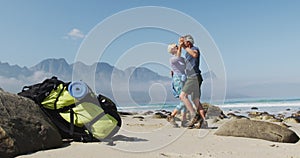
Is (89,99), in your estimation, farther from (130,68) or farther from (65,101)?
(130,68)

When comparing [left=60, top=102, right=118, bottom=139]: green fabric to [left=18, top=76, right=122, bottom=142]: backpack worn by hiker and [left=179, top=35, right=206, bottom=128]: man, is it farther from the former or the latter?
[left=179, top=35, right=206, bottom=128]: man

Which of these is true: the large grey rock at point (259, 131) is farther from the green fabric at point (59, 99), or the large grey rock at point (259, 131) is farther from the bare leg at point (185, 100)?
the green fabric at point (59, 99)

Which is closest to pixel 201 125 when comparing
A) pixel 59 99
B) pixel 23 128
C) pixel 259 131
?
pixel 259 131

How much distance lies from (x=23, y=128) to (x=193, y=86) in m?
3.87

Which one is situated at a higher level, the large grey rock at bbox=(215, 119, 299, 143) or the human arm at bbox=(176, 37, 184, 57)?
the human arm at bbox=(176, 37, 184, 57)

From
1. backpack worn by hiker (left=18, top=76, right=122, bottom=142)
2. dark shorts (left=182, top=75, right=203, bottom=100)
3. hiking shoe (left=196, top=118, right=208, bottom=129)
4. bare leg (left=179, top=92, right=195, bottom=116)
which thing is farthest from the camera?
hiking shoe (left=196, top=118, right=208, bottom=129)

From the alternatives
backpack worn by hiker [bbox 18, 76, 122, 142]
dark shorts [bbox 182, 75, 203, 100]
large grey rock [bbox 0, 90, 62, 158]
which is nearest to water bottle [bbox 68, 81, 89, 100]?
backpack worn by hiker [bbox 18, 76, 122, 142]

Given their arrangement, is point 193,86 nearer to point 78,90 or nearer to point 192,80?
point 192,80

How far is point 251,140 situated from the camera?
17.6 feet

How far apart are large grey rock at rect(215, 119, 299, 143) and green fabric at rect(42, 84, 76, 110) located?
299 cm

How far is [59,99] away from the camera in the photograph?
4543 mm

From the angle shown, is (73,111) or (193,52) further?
(193,52)

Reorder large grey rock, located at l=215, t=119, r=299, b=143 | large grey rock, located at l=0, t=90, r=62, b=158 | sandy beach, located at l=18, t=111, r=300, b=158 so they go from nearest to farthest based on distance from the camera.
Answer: large grey rock, located at l=0, t=90, r=62, b=158 < sandy beach, located at l=18, t=111, r=300, b=158 < large grey rock, located at l=215, t=119, r=299, b=143

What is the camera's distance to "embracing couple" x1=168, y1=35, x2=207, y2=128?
6.76 m
